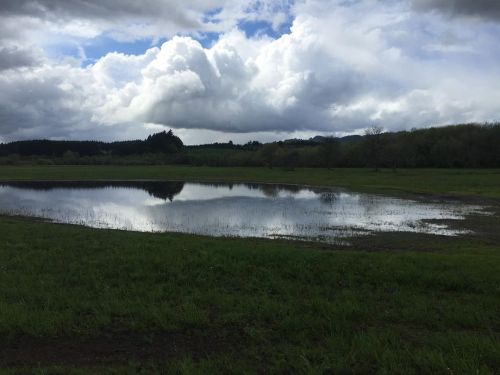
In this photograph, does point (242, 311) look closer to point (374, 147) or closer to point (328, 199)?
point (328, 199)

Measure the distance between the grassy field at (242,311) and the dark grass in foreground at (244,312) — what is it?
3 centimetres

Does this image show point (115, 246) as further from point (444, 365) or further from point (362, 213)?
point (362, 213)

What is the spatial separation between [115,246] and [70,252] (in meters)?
1.51

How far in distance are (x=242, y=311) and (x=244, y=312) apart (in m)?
0.06

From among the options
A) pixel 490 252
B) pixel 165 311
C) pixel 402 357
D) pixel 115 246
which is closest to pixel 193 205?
pixel 115 246

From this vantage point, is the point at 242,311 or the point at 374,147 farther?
the point at 374,147

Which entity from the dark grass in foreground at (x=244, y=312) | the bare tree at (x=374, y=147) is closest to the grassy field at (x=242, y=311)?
the dark grass in foreground at (x=244, y=312)

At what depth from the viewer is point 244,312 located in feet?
27.4

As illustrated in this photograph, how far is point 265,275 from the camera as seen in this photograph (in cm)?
1101

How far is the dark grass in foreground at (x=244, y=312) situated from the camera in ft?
20.8

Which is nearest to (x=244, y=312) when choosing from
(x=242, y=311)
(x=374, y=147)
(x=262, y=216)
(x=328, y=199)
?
(x=242, y=311)

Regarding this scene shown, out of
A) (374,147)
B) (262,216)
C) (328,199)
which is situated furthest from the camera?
(374,147)

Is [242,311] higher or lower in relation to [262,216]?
higher

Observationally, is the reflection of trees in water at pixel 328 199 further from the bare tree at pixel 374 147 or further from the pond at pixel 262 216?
the bare tree at pixel 374 147
